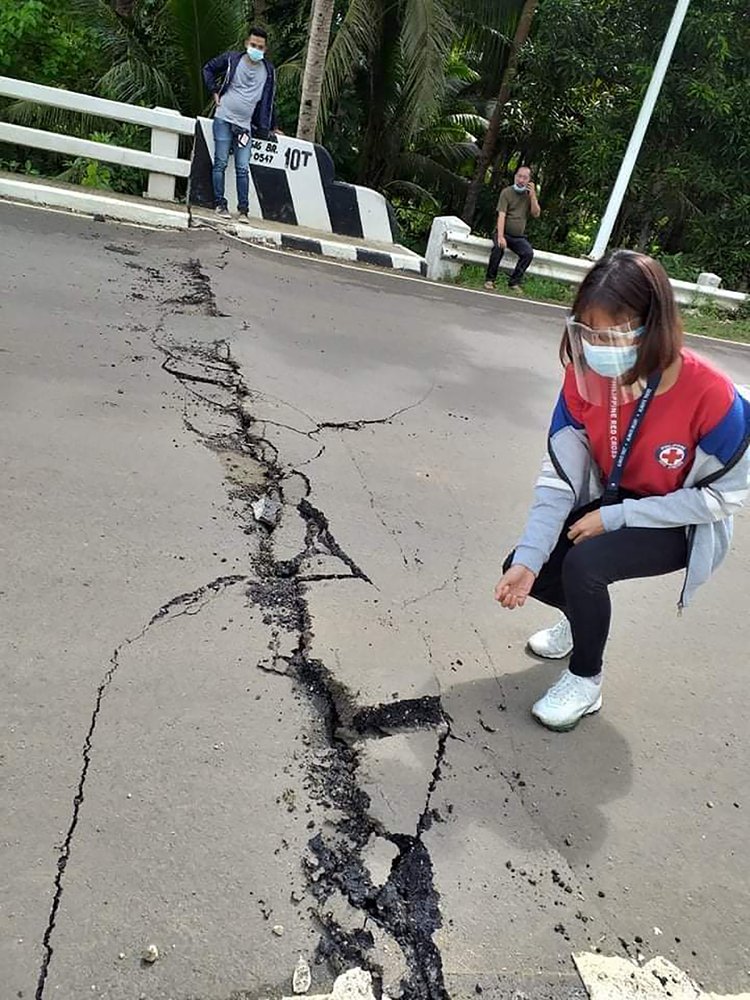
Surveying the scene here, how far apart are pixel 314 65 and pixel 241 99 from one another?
66.6 inches

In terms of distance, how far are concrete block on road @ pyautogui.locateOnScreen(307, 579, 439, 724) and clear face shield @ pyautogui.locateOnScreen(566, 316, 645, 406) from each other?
46.6 inches

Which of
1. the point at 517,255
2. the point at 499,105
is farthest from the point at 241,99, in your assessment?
the point at 499,105

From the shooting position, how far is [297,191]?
30.1ft

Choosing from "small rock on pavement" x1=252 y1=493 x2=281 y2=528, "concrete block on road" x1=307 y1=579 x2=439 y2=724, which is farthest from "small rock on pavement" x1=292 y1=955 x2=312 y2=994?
"small rock on pavement" x1=252 y1=493 x2=281 y2=528

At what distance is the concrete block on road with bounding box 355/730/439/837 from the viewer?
231 cm

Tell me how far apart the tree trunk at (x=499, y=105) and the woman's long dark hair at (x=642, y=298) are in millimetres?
11947

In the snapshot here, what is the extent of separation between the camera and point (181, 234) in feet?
26.0

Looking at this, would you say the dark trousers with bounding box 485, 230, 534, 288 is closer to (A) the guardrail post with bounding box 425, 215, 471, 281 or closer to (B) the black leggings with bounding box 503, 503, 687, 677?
(A) the guardrail post with bounding box 425, 215, 471, 281

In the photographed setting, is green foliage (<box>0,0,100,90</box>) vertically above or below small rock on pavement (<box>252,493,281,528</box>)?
above

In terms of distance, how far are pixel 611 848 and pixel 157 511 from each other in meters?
2.28

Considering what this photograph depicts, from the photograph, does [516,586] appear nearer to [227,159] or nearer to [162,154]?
[227,159]

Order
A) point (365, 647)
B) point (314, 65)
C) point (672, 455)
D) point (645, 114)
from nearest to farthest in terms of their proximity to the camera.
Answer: point (672, 455), point (365, 647), point (314, 65), point (645, 114)

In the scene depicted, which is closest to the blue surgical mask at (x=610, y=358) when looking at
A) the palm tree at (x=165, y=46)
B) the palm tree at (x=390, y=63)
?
the palm tree at (x=390, y=63)

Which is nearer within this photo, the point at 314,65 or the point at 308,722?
the point at 308,722
